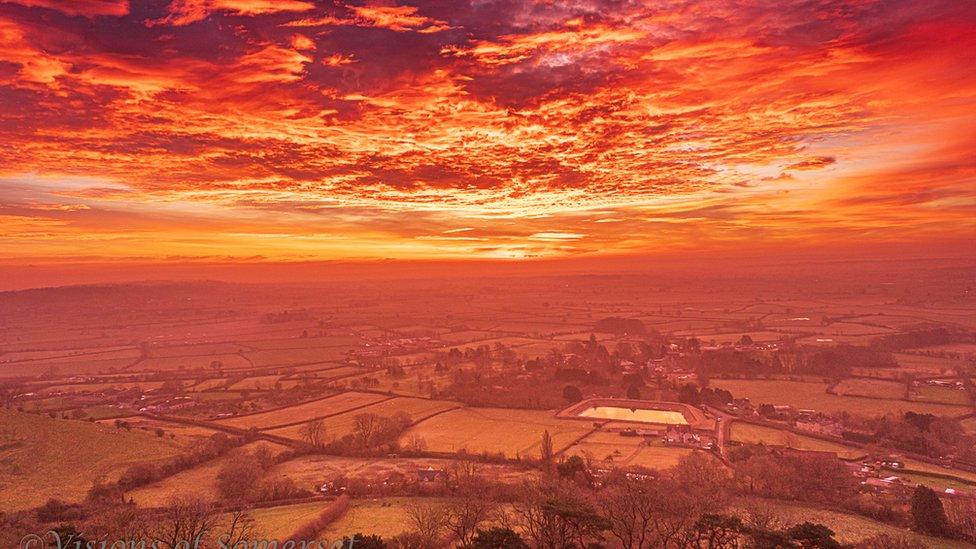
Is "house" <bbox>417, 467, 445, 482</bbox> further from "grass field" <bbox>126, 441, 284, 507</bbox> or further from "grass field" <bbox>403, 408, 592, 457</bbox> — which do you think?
"grass field" <bbox>126, 441, 284, 507</bbox>

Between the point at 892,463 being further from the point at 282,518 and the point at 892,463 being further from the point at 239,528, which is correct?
the point at 239,528

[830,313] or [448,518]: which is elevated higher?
[448,518]

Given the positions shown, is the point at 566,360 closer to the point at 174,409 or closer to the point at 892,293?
the point at 174,409

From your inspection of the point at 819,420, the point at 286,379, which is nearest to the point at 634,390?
the point at 819,420

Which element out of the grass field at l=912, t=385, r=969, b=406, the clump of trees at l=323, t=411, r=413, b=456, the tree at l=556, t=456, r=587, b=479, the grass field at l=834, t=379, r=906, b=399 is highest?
the tree at l=556, t=456, r=587, b=479

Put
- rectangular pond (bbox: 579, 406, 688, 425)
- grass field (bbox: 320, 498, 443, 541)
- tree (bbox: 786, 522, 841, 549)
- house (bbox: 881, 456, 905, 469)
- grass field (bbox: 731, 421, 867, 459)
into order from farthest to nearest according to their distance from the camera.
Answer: rectangular pond (bbox: 579, 406, 688, 425) < grass field (bbox: 731, 421, 867, 459) < house (bbox: 881, 456, 905, 469) < grass field (bbox: 320, 498, 443, 541) < tree (bbox: 786, 522, 841, 549)

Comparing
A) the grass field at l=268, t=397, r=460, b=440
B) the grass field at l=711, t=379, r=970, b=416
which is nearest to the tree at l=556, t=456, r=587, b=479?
the grass field at l=268, t=397, r=460, b=440

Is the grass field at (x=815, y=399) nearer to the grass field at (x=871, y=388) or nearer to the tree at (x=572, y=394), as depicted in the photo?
the grass field at (x=871, y=388)
